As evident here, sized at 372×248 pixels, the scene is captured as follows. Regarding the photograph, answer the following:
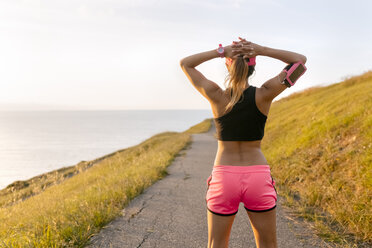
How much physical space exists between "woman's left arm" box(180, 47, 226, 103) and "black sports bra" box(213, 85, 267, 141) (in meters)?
0.17

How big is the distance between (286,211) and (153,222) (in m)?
2.48

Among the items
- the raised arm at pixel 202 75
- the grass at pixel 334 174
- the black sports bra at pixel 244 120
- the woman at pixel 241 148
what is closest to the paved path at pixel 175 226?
the grass at pixel 334 174

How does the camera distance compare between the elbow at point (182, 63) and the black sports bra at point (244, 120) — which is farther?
the elbow at point (182, 63)

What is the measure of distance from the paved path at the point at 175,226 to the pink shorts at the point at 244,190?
198 centimetres

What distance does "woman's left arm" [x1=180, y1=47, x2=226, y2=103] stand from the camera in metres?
2.06

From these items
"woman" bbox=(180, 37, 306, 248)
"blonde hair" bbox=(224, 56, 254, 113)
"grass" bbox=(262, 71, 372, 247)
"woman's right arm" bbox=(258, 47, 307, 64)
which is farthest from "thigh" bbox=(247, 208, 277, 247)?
"grass" bbox=(262, 71, 372, 247)

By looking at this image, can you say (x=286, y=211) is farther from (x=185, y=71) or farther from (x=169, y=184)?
(x=185, y=71)

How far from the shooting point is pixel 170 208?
5355 millimetres

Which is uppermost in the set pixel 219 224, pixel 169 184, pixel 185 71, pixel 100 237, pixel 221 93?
pixel 185 71

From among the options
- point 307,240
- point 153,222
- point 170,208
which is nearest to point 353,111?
point 307,240

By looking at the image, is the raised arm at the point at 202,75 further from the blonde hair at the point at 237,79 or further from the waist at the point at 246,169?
the waist at the point at 246,169

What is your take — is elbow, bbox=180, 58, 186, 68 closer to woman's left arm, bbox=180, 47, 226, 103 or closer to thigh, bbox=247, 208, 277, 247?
woman's left arm, bbox=180, 47, 226, 103

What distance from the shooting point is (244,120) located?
1994mm

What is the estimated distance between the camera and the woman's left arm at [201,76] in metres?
2.06
